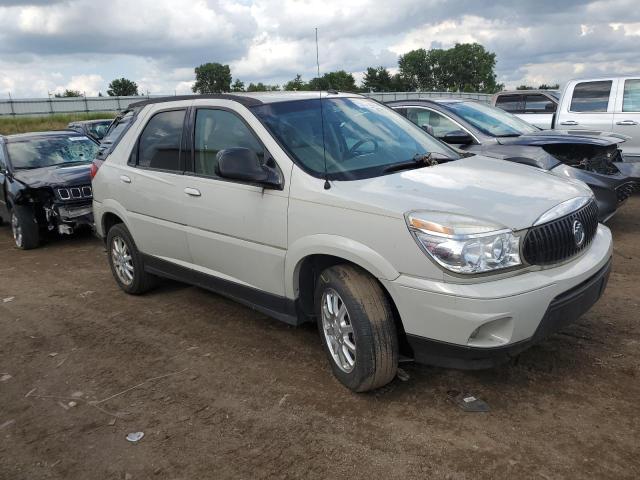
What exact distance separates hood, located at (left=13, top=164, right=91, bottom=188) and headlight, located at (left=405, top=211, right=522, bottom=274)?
6647 mm

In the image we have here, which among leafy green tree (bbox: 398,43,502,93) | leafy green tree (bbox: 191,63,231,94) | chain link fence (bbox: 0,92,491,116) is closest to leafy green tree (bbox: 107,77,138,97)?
leafy green tree (bbox: 191,63,231,94)

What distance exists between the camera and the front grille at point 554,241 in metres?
2.93

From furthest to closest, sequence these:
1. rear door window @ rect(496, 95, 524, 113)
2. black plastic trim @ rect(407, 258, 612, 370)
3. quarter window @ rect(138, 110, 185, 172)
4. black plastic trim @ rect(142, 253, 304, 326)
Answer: rear door window @ rect(496, 95, 524, 113) → quarter window @ rect(138, 110, 185, 172) → black plastic trim @ rect(142, 253, 304, 326) → black plastic trim @ rect(407, 258, 612, 370)

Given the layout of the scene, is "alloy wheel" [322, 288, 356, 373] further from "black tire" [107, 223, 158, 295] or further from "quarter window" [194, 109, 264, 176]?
"black tire" [107, 223, 158, 295]

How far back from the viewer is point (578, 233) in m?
3.25

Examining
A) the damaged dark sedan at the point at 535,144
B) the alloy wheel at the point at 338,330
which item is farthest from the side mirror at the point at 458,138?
the alloy wheel at the point at 338,330

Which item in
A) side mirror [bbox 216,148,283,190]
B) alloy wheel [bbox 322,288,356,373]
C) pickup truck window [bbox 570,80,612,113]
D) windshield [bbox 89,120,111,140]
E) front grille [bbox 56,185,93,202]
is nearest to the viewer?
alloy wheel [bbox 322,288,356,373]

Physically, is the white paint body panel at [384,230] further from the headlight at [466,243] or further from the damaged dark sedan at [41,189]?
the damaged dark sedan at [41,189]

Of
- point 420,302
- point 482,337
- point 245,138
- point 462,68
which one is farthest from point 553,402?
point 462,68

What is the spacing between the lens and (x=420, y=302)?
292 cm

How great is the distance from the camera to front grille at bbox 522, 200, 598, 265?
2926 millimetres

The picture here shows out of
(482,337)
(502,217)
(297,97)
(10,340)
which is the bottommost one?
(10,340)

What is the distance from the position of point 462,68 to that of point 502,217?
116 m

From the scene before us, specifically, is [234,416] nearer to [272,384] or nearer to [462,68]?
[272,384]
